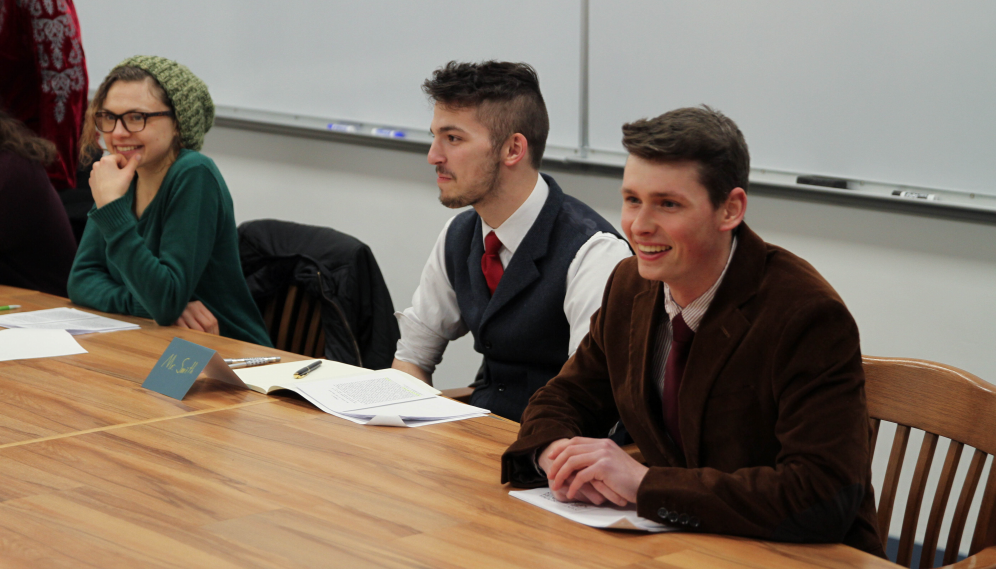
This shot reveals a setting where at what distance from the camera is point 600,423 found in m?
1.67

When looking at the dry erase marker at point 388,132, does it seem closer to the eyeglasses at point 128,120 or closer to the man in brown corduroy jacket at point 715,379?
the eyeglasses at point 128,120

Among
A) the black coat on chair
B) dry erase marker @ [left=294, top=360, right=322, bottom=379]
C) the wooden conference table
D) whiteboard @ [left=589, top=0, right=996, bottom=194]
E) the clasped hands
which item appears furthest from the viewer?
the black coat on chair

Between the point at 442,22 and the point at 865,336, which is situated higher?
the point at 442,22

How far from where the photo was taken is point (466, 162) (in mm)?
2137

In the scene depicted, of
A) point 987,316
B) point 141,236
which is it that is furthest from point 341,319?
point 987,316

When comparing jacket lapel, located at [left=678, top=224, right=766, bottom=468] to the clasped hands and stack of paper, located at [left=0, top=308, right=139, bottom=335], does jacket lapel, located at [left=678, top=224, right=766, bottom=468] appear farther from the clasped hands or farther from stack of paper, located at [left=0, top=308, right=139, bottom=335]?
stack of paper, located at [left=0, top=308, right=139, bottom=335]

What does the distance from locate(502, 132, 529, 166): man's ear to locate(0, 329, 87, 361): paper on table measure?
0.97 metres

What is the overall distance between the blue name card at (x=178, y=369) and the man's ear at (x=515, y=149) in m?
0.73

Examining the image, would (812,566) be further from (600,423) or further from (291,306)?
(291,306)

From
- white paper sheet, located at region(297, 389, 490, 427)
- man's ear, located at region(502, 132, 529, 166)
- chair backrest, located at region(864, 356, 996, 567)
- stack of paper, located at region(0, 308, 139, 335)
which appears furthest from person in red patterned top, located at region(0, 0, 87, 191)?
chair backrest, located at region(864, 356, 996, 567)

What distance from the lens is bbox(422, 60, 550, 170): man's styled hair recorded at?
215 cm

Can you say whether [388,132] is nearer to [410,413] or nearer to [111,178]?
[111,178]

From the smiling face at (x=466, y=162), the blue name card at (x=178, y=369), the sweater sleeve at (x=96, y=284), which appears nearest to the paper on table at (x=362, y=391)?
the blue name card at (x=178, y=369)

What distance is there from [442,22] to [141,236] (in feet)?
4.51
